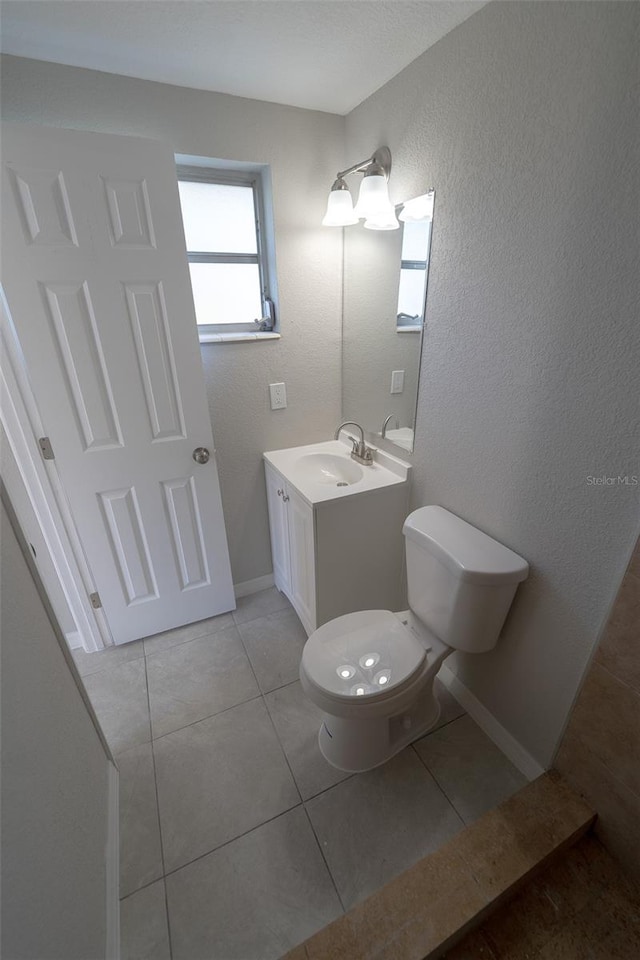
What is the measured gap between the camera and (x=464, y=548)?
1.28 m

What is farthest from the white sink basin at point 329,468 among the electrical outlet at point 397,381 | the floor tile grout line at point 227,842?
the floor tile grout line at point 227,842

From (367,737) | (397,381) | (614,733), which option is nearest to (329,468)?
(397,381)

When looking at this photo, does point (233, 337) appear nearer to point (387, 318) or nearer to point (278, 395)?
point (278, 395)

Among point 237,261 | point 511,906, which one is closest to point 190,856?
point 511,906

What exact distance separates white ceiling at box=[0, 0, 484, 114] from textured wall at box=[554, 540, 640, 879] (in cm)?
159

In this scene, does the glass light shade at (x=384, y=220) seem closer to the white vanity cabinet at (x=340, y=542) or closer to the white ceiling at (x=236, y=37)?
the white ceiling at (x=236, y=37)

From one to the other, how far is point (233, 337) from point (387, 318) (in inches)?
26.5

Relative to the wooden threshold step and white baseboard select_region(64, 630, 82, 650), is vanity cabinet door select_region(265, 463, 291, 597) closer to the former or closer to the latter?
white baseboard select_region(64, 630, 82, 650)

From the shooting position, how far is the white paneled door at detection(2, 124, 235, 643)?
1251 mm

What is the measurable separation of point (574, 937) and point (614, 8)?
215 centimetres

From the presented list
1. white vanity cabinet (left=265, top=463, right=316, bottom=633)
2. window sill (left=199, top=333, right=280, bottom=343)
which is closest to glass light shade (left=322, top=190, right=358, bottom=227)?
window sill (left=199, top=333, right=280, bottom=343)

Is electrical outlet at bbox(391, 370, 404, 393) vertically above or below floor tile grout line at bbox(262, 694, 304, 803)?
above

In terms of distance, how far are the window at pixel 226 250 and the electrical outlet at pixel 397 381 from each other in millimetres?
652

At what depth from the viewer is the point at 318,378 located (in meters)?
1.99
